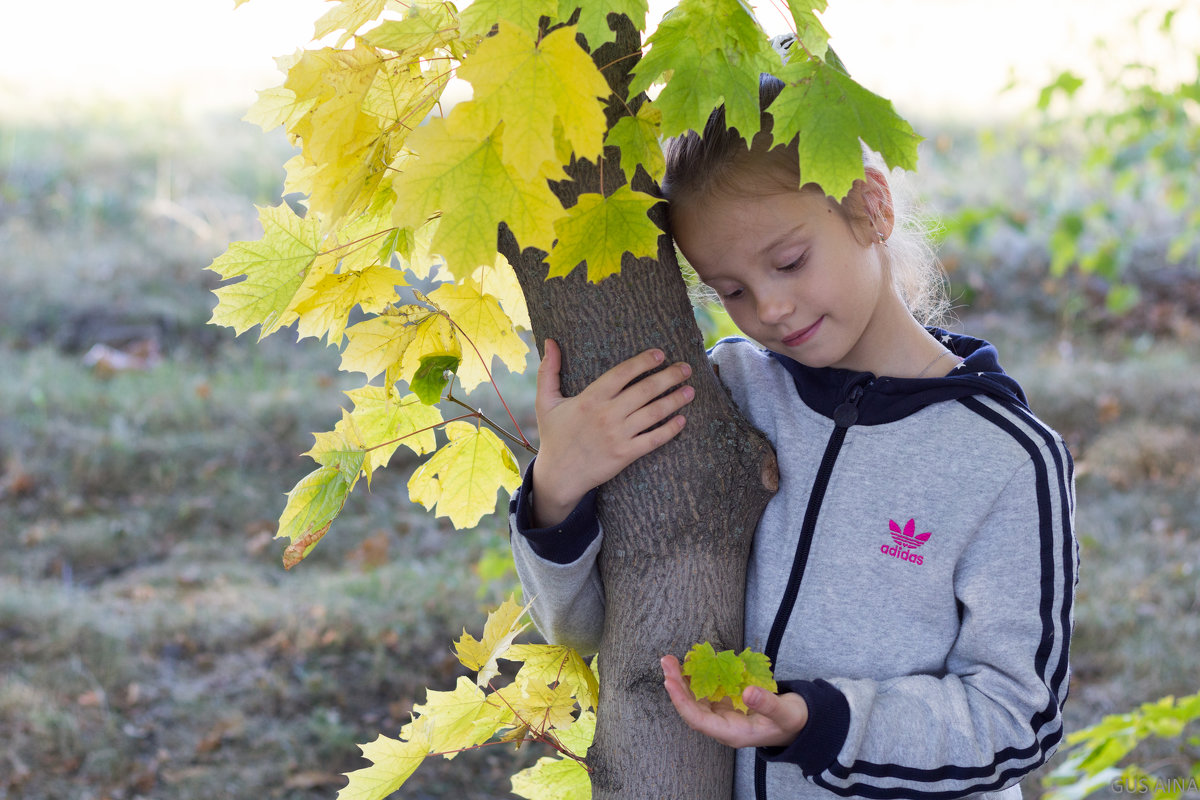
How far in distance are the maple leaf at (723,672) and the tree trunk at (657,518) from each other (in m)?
0.05

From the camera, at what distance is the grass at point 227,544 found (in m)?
2.95

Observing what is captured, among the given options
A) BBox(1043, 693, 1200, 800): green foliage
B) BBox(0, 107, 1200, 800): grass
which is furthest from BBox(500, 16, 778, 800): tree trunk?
BBox(0, 107, 1200, 800): grass

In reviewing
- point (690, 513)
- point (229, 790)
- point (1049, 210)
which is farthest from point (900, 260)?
point (1049, 210)

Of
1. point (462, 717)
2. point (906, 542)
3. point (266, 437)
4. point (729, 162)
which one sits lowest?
point (462, 717)

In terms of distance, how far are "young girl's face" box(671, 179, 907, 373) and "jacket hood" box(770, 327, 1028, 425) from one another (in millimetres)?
60

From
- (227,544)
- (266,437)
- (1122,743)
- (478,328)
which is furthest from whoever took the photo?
(266,437)

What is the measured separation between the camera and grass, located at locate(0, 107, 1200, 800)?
295 cm

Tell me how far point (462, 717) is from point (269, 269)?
71cm

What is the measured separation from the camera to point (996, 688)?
125 cm

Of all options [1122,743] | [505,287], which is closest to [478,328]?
[505,287]

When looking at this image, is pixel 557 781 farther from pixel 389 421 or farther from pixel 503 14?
pixel 503 14

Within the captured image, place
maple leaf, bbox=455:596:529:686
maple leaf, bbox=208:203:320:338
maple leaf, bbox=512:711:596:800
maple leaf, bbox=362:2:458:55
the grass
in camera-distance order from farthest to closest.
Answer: the grass < maple leaf, bbox=512:711:596:800 < maple leaf, bbox=455:596:529:686 < maple leaf, bbox=208:203:320:338 < maple leaf, bbox=362:2:458:55

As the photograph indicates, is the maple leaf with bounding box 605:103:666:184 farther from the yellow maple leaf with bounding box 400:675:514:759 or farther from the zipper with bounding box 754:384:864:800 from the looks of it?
the yellow maple leaf with bounding box 400:675:514:759

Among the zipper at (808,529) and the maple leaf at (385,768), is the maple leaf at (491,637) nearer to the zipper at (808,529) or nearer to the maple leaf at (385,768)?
the maple leaf at (385,768)
